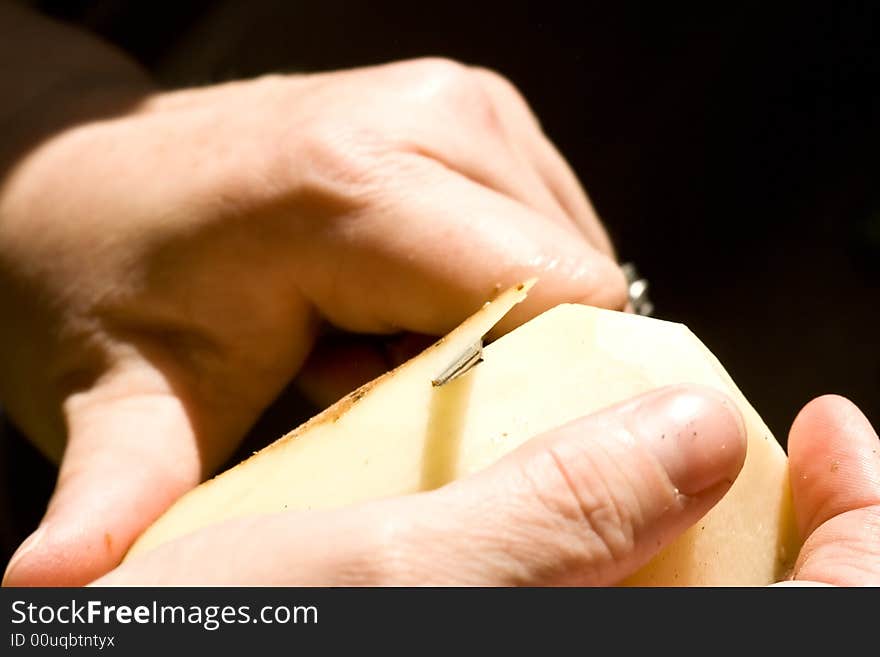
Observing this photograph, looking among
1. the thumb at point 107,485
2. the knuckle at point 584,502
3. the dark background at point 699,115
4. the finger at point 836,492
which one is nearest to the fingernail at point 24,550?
the thumb at point 107,485

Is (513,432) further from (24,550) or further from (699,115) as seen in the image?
(699,115)

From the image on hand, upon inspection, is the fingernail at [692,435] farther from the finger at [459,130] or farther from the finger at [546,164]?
the finger at [546,164]

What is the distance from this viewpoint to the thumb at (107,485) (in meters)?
0.63

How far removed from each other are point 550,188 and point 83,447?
0.49 m

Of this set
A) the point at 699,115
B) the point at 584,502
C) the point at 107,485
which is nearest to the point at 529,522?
the point at 584,502

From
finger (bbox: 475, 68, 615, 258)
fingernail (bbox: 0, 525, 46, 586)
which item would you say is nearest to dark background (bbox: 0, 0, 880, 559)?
finger (bbox: 475, 68, 615, 258)

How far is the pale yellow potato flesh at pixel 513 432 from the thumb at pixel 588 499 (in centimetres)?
4

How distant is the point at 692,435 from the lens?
0.47 meters

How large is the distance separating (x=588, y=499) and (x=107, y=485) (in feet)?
1.27

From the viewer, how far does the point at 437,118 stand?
0.77 metres

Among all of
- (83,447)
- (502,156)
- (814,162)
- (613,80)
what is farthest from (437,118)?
(814,162)

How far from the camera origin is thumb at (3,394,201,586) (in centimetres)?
63

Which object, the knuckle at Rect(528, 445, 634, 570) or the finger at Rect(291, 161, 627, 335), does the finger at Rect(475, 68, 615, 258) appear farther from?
the knuckle at Rect(528, 445, 634, 570)
